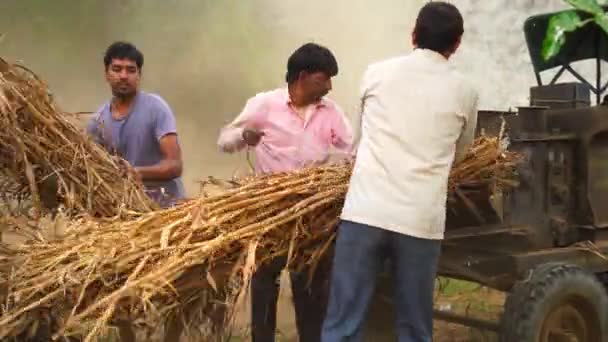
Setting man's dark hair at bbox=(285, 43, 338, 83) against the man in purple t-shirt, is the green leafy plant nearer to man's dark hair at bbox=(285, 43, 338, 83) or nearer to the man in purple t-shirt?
man's dark hair at bbox=(285, 43, 338, 83)

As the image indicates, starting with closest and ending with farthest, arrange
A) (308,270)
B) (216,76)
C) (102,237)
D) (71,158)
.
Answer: (102,237), (308,270), (71,158), (216,76)

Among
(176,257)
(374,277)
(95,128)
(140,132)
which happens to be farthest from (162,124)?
(374,277)

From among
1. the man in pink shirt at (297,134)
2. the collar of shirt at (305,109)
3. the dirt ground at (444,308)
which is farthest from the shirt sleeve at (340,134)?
the dirt ground at (444,308)

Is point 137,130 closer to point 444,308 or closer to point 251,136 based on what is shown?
point 251,136

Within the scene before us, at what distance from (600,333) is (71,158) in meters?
2.67

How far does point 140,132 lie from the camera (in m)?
4.71

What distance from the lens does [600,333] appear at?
439cm

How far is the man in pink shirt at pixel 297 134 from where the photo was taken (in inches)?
171

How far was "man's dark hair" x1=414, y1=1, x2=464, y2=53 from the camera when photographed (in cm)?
347

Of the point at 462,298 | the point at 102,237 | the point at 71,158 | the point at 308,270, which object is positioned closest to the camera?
the point at 102,237

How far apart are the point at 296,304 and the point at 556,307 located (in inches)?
47.9

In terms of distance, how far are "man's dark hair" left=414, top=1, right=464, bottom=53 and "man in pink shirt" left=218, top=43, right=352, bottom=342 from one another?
91cm

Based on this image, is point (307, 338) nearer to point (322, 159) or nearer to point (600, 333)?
point (322, 159)


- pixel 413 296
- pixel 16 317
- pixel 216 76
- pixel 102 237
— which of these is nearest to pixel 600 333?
pixel 413 296
